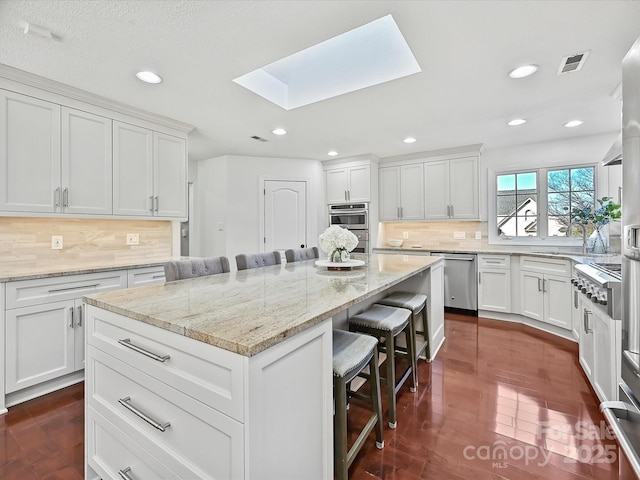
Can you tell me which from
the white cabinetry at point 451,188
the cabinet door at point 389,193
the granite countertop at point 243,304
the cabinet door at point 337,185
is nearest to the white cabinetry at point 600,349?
the granite countertop at point 243,304

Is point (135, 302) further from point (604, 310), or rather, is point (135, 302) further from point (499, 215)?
point (499, 215)

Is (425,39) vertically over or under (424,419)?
over

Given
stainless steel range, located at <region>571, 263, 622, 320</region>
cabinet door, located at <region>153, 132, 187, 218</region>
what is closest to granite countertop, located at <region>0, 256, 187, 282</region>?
cabinet door, located at <region>153, 132, 187, 218</region>

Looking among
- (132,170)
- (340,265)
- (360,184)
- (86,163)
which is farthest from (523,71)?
(86,163)

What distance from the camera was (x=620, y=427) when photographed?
100 centimetres

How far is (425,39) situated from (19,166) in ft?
9.98

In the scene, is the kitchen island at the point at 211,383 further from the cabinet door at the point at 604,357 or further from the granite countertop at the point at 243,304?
the cabinet door at the point at 604,357

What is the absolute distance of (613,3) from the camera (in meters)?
1.59

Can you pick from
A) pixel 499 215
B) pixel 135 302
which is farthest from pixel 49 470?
pixel 499 215

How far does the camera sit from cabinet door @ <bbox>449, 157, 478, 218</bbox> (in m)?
4.34

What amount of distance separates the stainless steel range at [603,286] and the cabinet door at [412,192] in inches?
101

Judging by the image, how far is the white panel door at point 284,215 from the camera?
4.89 m

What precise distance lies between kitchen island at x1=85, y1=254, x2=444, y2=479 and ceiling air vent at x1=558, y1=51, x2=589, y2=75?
2.19 meters

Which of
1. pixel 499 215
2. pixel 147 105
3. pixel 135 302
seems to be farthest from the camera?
pixel 499 215
